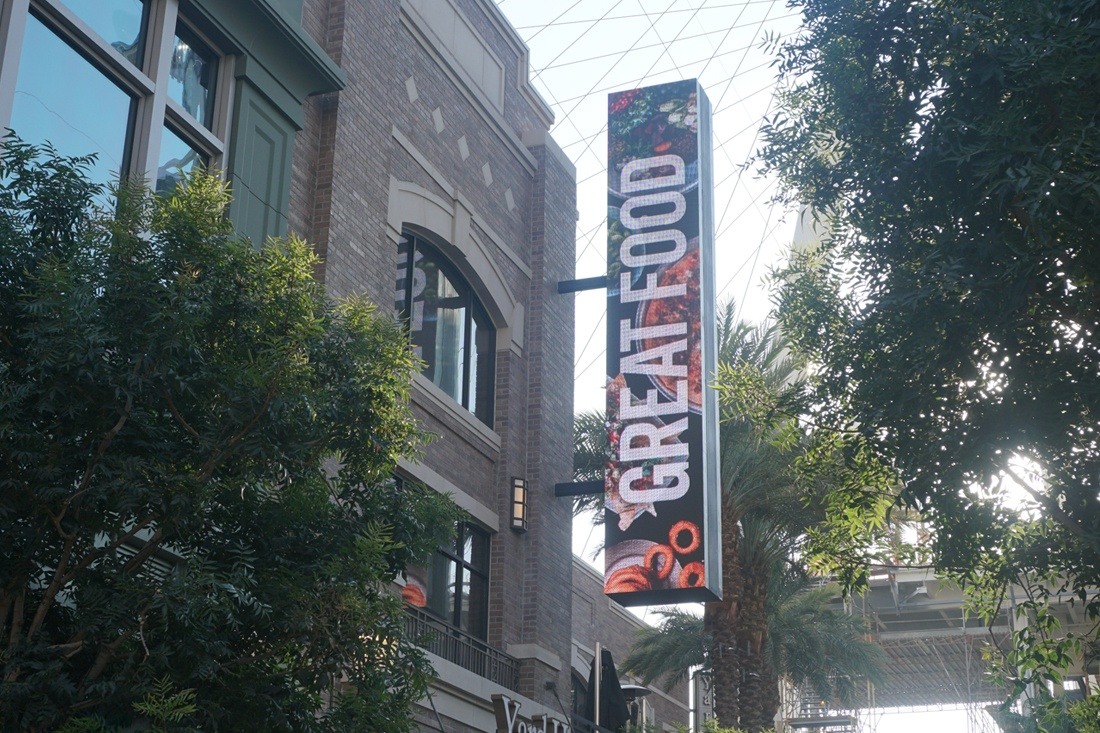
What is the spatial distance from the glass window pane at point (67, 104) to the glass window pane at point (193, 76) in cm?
118

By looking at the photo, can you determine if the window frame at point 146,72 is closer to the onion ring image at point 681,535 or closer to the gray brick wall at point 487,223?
the gray brick wall at point 487,223

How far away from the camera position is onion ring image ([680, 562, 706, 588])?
20.8 m

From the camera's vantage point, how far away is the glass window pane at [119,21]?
13.3 meters

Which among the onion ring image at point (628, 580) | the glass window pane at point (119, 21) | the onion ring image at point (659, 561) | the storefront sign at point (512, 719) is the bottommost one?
the storefront sign at point (512, 719)

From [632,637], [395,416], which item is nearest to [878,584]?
[632,637]

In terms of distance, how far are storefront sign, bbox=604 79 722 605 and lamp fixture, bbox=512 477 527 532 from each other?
136cm

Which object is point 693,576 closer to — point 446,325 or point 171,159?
point 446,325

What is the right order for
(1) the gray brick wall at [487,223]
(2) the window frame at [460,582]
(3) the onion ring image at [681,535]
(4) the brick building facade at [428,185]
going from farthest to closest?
1. (3) the onion ring image at [681,535]
2. (2) the window frame at [460,582]
3. (1) the gray brick wall at [487,223]
4. (4) the brick building facade at [428,185]

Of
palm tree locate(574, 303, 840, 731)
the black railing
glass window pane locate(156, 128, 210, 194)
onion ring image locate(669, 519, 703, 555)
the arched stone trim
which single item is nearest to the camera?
glass window pane locate(156, 128, 210, 194)

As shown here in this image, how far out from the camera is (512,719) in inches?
743

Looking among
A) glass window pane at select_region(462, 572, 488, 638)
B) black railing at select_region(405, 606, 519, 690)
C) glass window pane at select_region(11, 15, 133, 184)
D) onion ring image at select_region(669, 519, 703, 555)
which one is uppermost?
glass window pane at select_region(11, 15, 133, 184)

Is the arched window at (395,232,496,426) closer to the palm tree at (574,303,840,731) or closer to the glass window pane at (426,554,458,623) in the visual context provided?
the glass window pane at (426,554,458,623)

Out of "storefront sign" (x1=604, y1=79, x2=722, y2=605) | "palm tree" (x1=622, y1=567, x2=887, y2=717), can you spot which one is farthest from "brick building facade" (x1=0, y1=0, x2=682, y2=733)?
"palm tree" (x1=622, y1=567, x2=887, y2=717)

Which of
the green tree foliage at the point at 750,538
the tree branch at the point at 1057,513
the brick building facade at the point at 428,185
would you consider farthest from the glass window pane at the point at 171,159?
the green tree foliage at the point at 750,538
